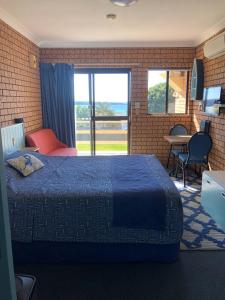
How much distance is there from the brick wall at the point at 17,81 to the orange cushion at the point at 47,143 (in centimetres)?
18

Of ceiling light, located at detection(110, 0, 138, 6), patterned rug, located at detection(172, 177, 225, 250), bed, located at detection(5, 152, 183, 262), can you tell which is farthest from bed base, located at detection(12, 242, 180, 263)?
ceiling light, located at detection(110, 0, 138, 6)

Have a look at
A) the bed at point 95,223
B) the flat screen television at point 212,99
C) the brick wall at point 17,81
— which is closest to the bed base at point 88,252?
the bed at point 95,223

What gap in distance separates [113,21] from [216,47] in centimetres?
149

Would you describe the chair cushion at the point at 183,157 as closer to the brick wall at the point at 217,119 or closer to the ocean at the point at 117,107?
the brick wall at the point at 217,119

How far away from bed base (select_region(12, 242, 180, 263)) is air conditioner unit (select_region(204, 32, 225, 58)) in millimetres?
2697

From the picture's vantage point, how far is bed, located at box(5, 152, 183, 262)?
203 cm

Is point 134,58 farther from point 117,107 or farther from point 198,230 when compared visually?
point 198,230

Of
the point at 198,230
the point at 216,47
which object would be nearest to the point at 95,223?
the point at 198,230

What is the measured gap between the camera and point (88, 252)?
211cm

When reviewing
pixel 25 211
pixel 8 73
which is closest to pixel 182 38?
pixel 8 73

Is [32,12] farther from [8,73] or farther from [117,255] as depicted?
[117,255]

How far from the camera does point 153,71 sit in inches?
196

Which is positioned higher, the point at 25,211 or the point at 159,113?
the point at 159,113

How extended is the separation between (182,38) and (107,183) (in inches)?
134
